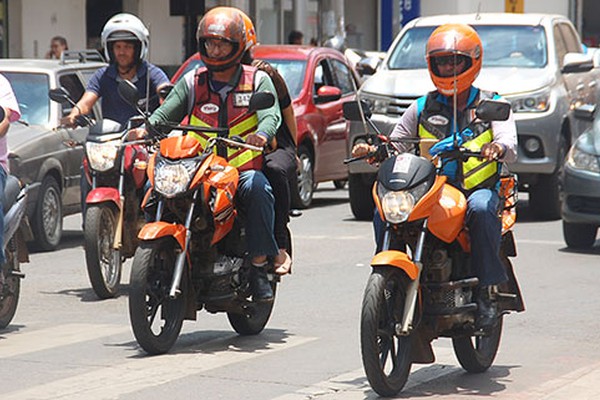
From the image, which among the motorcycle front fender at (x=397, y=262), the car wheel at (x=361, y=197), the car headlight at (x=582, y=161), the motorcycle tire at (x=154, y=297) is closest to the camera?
the motorcycle front fender at (x=397, y=262)

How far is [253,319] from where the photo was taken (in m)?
9.55

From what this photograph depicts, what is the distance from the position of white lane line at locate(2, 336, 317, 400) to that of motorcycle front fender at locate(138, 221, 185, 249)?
643 millimetres

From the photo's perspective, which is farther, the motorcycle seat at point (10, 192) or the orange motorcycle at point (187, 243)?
the motorcycle seat at point (10, 192)

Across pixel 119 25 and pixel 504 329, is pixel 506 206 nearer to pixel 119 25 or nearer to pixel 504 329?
pixel 504 329

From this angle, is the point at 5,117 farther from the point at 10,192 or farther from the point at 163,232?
the point at 163,232

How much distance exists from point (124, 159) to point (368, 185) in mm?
6020

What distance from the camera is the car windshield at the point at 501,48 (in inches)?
690

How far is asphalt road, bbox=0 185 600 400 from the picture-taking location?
7.93 metres

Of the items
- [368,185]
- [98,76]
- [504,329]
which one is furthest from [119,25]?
[368,185]

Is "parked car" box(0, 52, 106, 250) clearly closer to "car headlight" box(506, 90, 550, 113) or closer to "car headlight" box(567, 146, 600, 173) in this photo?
"car headlight" box(506, 90, 550, 113)

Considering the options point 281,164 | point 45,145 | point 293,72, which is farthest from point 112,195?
point 293,72

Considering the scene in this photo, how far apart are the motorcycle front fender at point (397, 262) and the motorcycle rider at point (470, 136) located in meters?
0.37

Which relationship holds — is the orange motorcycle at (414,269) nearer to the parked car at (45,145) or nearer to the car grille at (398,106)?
the parked car at (45,145)

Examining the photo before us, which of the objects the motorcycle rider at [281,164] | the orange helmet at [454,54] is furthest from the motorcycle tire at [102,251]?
the orange helmet at [454,54]
